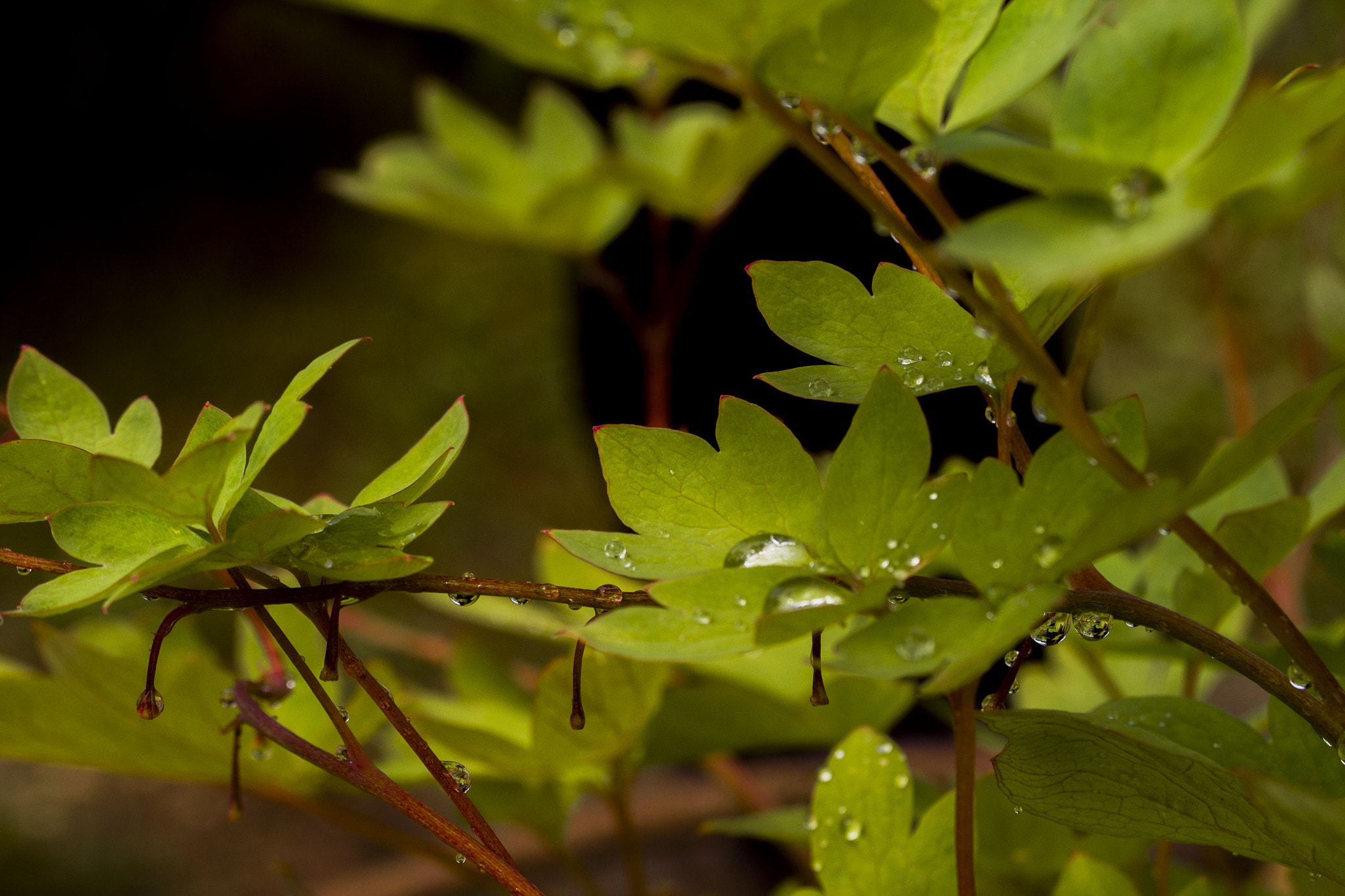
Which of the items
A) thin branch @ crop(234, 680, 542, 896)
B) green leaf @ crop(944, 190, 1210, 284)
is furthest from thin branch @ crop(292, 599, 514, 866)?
green leaf @ crop(944, 190, 1210, 284)

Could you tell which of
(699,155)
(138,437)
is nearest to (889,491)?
(138,437)

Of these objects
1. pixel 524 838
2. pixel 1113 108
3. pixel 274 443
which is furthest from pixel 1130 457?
pixel 524 838

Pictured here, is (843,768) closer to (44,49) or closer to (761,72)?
(761,72)

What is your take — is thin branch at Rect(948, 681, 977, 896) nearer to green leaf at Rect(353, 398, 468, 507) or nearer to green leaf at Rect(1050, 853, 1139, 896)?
green leaf at Rect(1050, 853, 1139, 896)

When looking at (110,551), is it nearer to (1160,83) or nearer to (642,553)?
(642,553)

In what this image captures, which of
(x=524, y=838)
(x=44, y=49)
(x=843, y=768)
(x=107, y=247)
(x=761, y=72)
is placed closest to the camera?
(x=761, y=72)
